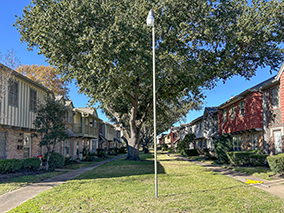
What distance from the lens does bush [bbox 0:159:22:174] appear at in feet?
43.5

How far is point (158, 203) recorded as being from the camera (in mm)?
7527

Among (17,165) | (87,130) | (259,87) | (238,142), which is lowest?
(17,165)

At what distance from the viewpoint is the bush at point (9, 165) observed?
1325 cm

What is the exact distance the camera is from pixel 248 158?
60.7ft

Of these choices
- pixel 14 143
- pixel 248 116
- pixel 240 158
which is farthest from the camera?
pixel 248 116

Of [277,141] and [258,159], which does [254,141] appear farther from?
[258,159]

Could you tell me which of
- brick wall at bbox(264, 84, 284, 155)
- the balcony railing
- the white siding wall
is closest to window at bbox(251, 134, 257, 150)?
brick wall at bbox(264, 84, 284, 155)

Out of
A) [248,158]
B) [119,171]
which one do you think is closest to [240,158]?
[248,158]

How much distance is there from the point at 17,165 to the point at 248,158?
1493cm

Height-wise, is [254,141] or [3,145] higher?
[3,145]

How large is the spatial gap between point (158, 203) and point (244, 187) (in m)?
4.39

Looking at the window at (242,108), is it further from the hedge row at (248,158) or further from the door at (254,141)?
the hedge row at (248,158)

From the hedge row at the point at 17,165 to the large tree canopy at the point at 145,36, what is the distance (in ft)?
18.1

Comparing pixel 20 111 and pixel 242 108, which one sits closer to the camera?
pixel 20 111
